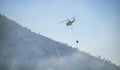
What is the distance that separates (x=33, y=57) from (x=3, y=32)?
14.3 feet

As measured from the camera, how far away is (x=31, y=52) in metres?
21.1

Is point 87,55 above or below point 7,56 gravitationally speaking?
above

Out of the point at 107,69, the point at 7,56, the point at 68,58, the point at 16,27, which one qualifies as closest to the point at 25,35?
the point at 16,27

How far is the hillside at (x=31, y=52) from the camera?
61.8 ft

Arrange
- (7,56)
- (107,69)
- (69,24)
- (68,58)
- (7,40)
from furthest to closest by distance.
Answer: (107,69), (68,58), (7,40), (7,56), (69,24)

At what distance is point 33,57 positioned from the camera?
68.1 feet

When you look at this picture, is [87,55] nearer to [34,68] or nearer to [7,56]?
[34,68]

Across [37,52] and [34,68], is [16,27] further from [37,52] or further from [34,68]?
[34,68]

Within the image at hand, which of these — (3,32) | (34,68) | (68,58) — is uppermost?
(3,32)

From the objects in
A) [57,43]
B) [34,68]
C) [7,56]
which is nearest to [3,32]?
[7,56]

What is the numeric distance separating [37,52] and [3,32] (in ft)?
14.5

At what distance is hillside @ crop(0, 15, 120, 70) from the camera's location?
1883cm

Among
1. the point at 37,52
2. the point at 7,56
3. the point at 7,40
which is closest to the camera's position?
the point at 7,56

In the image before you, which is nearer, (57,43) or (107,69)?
(57,43)
